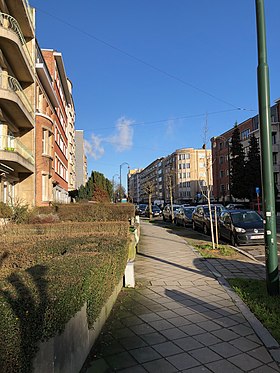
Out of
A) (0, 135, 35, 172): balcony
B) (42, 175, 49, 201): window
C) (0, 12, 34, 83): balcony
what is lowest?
(42, 175, 49, 201): window

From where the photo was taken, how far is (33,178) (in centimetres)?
2355

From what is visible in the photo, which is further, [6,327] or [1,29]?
[1,29]

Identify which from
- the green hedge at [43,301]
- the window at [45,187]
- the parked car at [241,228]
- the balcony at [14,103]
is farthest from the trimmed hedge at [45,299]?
the window at [45,187]

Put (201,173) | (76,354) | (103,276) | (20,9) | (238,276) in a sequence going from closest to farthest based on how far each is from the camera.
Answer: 1. (76,354)
2. (103,276)
3. (238,276)
4. (20,9)
5. (201,173)

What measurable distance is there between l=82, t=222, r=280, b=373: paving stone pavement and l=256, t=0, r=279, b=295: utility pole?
2.84ft

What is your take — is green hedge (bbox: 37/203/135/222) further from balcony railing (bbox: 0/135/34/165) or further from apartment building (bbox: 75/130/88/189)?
apartment building (bbox: 75/130/88/189)

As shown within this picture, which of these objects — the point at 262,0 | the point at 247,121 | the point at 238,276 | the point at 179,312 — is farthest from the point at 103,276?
the point at 247,121

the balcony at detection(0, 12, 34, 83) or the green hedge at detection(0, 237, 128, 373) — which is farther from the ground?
the balcony at detection(0, 12, 34, 83)

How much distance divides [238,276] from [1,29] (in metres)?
16.7

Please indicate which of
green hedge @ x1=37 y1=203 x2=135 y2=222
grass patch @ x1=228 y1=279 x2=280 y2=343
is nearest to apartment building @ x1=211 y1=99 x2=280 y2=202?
green hedge @ x1=37 y1=203 x2=135 y2=222

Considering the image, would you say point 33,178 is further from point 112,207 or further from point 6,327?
point 6,327

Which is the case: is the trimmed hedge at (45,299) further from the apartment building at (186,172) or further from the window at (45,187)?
the apartment building at (186,172)

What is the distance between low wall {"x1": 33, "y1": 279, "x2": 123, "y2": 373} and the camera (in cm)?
246

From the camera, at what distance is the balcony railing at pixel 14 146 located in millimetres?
18469
